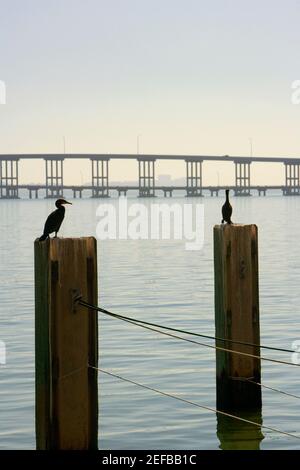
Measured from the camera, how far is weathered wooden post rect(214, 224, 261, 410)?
1335cm

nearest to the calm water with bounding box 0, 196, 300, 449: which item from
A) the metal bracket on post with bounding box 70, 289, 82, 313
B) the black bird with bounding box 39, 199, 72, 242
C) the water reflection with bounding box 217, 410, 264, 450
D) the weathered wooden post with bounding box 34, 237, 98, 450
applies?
the water reflection with bounding box 217, 410, 264, 450

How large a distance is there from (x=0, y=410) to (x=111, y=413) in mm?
1559

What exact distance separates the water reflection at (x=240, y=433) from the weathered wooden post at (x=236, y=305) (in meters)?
0.48

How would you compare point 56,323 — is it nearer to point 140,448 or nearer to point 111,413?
point 140,448

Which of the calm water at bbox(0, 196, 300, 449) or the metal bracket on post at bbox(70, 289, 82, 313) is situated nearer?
the metal bracket on post at bbox(70, 289, 82, 313)

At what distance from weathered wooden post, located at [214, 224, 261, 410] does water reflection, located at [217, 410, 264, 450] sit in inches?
19.0

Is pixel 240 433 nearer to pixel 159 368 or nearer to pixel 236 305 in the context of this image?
pixel 236 305

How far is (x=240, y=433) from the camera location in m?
14.1

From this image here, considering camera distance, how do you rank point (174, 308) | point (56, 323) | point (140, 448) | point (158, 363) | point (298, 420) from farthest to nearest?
point (174, 308)
point (158, 363)
point (298, 420)
point (140, 448)
point (56, 323)

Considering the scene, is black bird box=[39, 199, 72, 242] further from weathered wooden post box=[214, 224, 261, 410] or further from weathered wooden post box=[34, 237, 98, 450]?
weathered wooden post box=[214, 224, 261, 410]

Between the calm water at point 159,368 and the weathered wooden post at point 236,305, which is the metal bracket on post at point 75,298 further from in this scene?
the calm water at point 159,368

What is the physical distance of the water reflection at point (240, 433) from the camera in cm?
1361
